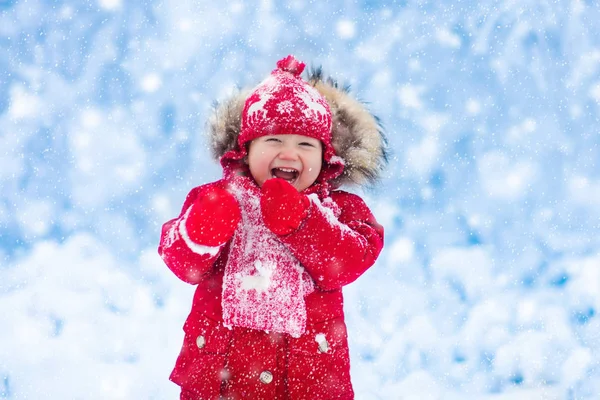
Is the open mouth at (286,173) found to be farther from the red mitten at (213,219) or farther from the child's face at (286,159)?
the red mitten at (213,219)

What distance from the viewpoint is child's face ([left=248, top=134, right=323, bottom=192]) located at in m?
1.27

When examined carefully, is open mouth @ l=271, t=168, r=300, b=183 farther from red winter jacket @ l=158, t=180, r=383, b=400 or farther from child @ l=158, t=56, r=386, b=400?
red winter jacket @ l=158, t=180, r=383, b=400

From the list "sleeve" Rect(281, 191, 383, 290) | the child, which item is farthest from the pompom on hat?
"sleeve" Rect(281, 191, 383, 290)

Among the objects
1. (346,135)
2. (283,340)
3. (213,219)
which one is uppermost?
(346,135)

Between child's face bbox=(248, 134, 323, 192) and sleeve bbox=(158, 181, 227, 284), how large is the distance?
0.17 m

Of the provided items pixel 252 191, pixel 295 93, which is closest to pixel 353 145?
pixel 295 93

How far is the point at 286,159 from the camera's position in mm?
1270

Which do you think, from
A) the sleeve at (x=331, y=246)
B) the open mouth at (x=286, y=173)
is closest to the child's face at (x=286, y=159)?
the open mouth at (x=286, y=173)

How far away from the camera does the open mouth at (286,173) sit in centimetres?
128

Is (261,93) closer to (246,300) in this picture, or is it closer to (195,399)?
(246,300)

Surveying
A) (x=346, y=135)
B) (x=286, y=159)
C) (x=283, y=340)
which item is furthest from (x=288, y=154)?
(x=283, y=340)

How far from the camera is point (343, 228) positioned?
1.17 m

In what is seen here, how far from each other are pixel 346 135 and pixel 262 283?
1.42ft

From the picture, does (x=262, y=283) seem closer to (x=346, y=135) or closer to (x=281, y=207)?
(x=281, y=207)
